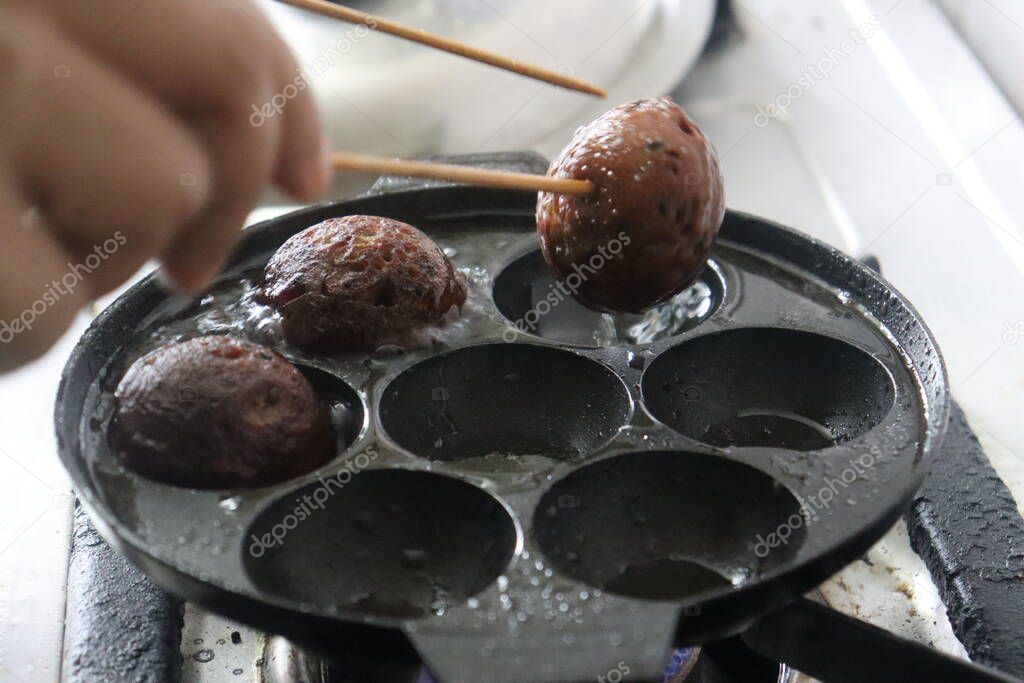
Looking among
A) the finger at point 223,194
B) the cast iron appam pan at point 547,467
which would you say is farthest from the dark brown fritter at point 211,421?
the finger at point 223,194

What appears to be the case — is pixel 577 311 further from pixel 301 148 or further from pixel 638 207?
pixel 301 148

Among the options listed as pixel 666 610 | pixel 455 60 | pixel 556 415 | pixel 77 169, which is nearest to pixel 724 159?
pixel 455 60

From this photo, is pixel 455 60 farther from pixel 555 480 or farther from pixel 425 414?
pixel 555 480

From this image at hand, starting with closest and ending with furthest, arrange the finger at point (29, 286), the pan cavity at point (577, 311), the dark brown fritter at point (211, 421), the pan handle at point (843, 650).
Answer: the finger at point (29, 286) → the pan handle at point (843, 650) → the dark brown fritter at point (211, 421) → the pan cavity at point (577, 311)

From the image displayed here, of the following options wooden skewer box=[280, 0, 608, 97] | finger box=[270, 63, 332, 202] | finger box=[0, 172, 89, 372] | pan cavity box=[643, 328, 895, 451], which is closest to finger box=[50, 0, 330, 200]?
finger box=[270, 63, 332, 202]

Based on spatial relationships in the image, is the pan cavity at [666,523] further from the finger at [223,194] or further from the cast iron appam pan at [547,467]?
the finger at [223,194]
